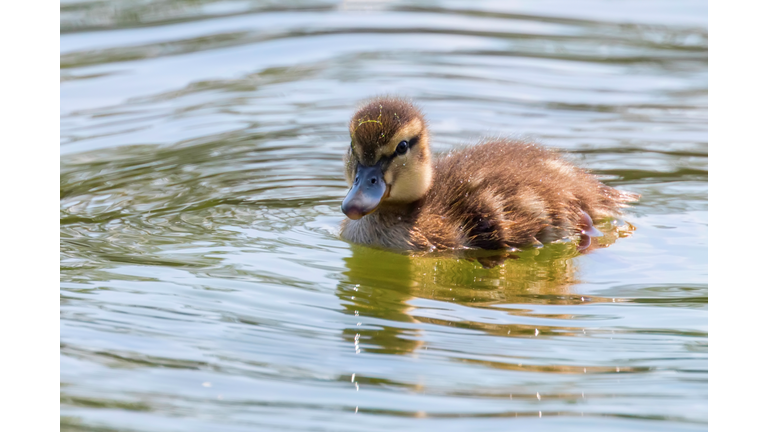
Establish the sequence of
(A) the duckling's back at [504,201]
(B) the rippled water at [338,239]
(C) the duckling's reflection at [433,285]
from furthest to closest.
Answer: (A) the duckling's back at [504,201], (C) the duckling's reflection at [433,285], (B) the rippled water at [338,239]

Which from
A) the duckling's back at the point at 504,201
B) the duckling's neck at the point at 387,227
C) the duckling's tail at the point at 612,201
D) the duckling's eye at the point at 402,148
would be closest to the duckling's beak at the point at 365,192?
the duckling's eye at the point at 402,148

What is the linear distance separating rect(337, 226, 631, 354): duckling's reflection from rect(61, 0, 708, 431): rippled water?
0.06 feet

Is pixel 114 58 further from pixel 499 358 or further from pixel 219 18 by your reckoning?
pixel 499 358

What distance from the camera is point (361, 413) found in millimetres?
3170

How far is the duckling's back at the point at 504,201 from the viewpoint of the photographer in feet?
16.8

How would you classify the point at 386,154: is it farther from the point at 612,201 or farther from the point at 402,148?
the point at 612,201

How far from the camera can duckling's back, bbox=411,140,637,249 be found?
512 cm

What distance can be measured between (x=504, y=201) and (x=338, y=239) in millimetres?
956

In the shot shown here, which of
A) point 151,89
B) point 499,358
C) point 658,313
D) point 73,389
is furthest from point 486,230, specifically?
point 151,89

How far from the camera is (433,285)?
4.56 metres

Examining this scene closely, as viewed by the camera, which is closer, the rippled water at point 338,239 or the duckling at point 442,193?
the rippled water at point 338,239

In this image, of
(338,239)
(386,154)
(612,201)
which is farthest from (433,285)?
(612,201)

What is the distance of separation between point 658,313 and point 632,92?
14.1 feet

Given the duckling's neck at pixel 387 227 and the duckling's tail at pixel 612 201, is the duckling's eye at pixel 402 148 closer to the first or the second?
the duckling's neck at pixel 387 227
